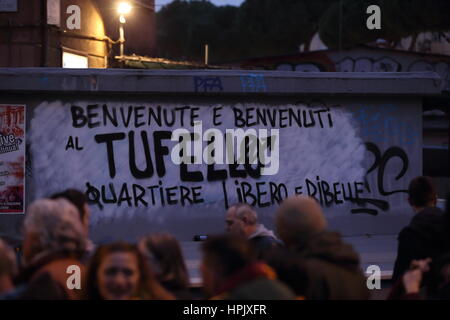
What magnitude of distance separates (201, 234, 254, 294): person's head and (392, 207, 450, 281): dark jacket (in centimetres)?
242

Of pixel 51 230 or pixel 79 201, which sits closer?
pixel 51 230

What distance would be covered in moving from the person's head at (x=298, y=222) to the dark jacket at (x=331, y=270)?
0.23ft

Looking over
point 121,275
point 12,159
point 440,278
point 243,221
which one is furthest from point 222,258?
point 12,159

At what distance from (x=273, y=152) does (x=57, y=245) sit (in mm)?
Result: 7539

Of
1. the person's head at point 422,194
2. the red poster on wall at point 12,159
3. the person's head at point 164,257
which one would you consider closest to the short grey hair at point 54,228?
the person's head at point 164,257

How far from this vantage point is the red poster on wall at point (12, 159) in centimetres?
1099

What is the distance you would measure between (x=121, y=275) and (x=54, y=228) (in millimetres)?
591

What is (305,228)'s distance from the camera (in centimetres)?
466

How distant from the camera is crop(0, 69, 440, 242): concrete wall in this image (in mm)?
11094

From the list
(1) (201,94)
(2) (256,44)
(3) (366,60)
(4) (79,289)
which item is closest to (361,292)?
(4) (79,289)

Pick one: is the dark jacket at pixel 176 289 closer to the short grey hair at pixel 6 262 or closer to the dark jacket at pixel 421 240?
the short grey hair at pixel 6 262

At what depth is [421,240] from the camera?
5848 mm

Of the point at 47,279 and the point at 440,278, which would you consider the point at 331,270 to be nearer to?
the point at 440,278
